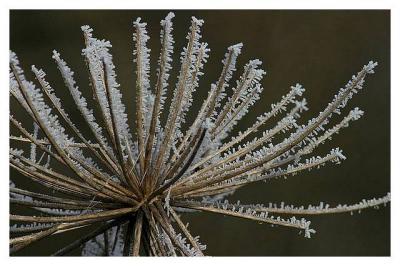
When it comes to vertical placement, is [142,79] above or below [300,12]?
below

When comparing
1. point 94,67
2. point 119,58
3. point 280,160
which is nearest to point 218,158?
point 280,160

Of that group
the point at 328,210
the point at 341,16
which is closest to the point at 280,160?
the point at 328,210

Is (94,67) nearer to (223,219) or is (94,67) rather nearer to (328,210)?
(328,210)

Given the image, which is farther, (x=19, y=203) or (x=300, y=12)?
(x=300, y=12)

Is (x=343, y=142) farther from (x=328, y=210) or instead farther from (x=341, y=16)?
(x=328, y=210)

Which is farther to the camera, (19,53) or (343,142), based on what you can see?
(343,142)

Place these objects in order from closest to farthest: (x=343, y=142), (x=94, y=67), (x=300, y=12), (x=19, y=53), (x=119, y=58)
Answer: (x=94, y=67)
(x=119, y=58)
(x=19, y=53)
(x=300, y=12)
(x=343, y=142)

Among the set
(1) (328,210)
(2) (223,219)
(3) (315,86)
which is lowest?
(2) (223,219)

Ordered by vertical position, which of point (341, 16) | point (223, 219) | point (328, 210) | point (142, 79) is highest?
point (341, 16)

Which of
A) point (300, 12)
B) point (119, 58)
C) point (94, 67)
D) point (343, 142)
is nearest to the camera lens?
point (94, 67)
